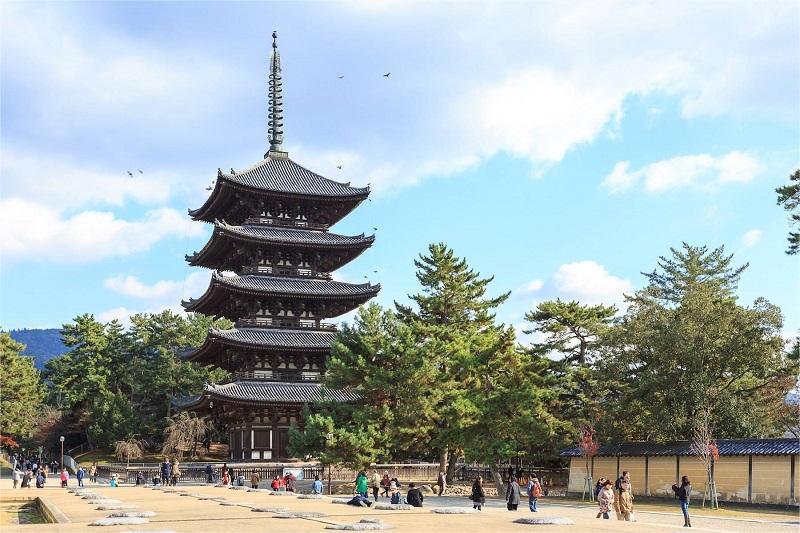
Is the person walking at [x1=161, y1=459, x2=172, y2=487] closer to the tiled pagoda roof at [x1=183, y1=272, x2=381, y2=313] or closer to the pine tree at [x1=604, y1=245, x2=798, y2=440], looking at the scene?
the tiled pagoda roof at [x1=183, y1=272, x2=381, y2=313]

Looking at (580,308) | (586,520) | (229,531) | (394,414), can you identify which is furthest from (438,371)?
(229,531)

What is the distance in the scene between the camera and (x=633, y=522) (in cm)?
3089

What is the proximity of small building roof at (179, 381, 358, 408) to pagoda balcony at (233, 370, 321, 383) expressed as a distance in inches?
16.8

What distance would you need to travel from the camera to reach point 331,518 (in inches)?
1172

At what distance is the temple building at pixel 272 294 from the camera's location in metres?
61.4

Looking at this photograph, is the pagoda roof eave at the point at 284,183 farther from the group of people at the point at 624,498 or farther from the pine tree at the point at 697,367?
the group of people at the point at 624,498

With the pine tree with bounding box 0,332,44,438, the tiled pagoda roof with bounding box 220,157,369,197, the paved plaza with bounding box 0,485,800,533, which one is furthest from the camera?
the pine tree with bounding box 0,332,44,438

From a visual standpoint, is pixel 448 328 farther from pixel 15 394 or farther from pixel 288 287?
pixel 15 394

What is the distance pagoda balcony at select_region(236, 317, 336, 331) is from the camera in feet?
212

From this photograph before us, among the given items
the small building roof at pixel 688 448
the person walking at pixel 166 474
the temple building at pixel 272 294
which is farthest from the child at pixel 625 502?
the person walking at pixel 166 474

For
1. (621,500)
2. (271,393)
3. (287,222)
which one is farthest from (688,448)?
Answer: (287,222)

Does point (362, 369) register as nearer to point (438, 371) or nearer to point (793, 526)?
point (438, 371)

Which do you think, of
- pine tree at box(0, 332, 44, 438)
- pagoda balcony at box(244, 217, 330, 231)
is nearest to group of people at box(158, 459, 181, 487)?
pagoda balcony at box(244, 217, 330, 231)

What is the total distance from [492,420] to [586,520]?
16.8m
